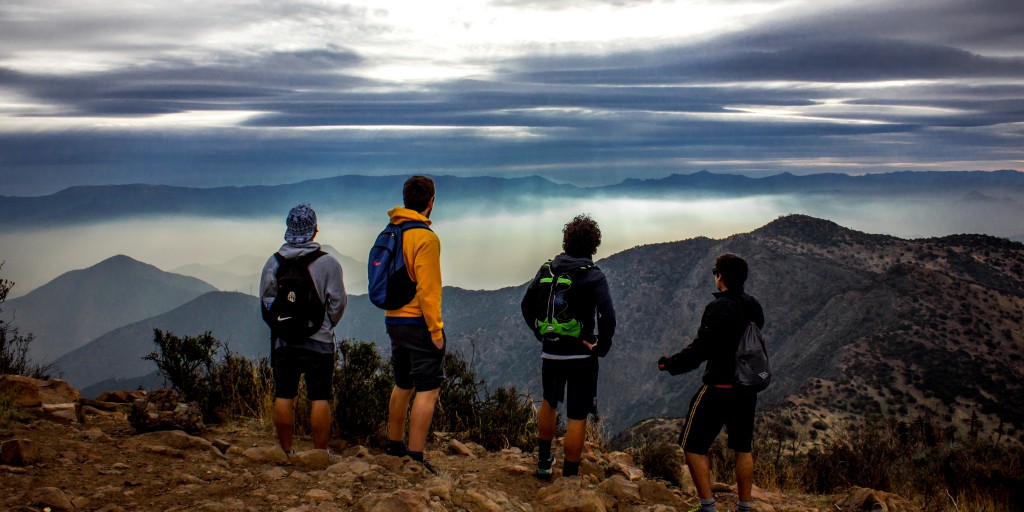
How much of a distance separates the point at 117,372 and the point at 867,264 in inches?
5582

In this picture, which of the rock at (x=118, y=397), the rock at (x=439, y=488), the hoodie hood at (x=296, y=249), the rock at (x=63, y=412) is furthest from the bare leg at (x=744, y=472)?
the rock at (x=118, y=397)

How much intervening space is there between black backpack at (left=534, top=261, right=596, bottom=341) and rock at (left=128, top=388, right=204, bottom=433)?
311 cm

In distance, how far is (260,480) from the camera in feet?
16.5

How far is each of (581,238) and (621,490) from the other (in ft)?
6.37

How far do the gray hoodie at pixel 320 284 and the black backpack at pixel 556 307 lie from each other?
54.3 inches

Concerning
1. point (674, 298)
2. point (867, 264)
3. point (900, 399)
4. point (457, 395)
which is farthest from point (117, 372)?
point (457, 395)

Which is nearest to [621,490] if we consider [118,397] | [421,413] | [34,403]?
[421,413]

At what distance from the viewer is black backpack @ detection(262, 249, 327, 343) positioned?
17.2 feet

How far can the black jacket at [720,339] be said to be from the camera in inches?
206

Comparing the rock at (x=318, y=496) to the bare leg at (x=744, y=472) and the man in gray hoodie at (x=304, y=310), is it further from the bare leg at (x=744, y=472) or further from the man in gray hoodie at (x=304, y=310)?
the bare leg at (x=744, y=472)

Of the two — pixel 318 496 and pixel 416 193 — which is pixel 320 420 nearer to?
pixel 318 496

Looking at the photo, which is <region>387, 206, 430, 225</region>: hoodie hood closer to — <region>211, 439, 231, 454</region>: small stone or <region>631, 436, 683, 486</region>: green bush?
<region>211, 439, 231, 454</region>: small stone

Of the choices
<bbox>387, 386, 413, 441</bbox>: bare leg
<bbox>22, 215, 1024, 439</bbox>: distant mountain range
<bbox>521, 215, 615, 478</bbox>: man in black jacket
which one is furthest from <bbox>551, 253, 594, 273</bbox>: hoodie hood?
<bbox>22, 215, 1024, 439</bbox>: distant mountain range

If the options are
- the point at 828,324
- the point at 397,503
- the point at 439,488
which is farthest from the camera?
the point at 828,324
